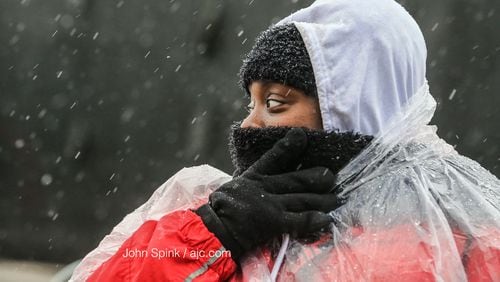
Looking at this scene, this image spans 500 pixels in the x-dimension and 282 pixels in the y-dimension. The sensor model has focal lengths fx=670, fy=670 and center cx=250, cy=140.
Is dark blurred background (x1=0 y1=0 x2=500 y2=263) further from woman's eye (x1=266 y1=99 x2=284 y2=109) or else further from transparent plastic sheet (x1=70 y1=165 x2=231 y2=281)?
woman's eye (x1=266 y1=99 x2=284 y2=109)

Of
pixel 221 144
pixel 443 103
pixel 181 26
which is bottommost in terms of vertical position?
pixel 443 103

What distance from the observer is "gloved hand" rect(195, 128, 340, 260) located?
151 cm

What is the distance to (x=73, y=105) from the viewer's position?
270 inches

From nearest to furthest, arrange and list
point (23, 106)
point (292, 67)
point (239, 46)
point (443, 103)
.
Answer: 1. point (292, 67)
2. point (443, 103)
3. point (239, 46)
4. point (23, 106)

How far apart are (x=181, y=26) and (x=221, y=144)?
48.4 inches

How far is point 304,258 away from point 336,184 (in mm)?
234

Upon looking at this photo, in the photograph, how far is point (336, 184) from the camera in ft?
5.38

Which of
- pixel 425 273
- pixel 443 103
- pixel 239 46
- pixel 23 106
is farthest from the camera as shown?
pixel 23 106

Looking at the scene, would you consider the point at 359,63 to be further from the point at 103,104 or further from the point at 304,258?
the point at 103,104

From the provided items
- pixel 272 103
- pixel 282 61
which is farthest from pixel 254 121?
pixel 282 61

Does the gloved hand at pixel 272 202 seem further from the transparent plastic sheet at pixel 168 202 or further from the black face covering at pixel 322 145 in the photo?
the transparent plastic sheet at pixel 168 202

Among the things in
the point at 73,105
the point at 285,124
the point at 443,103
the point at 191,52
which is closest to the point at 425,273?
the point at 285,124

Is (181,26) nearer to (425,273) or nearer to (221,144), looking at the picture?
(221,144)

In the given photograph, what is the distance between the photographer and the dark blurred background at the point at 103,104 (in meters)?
6.56
